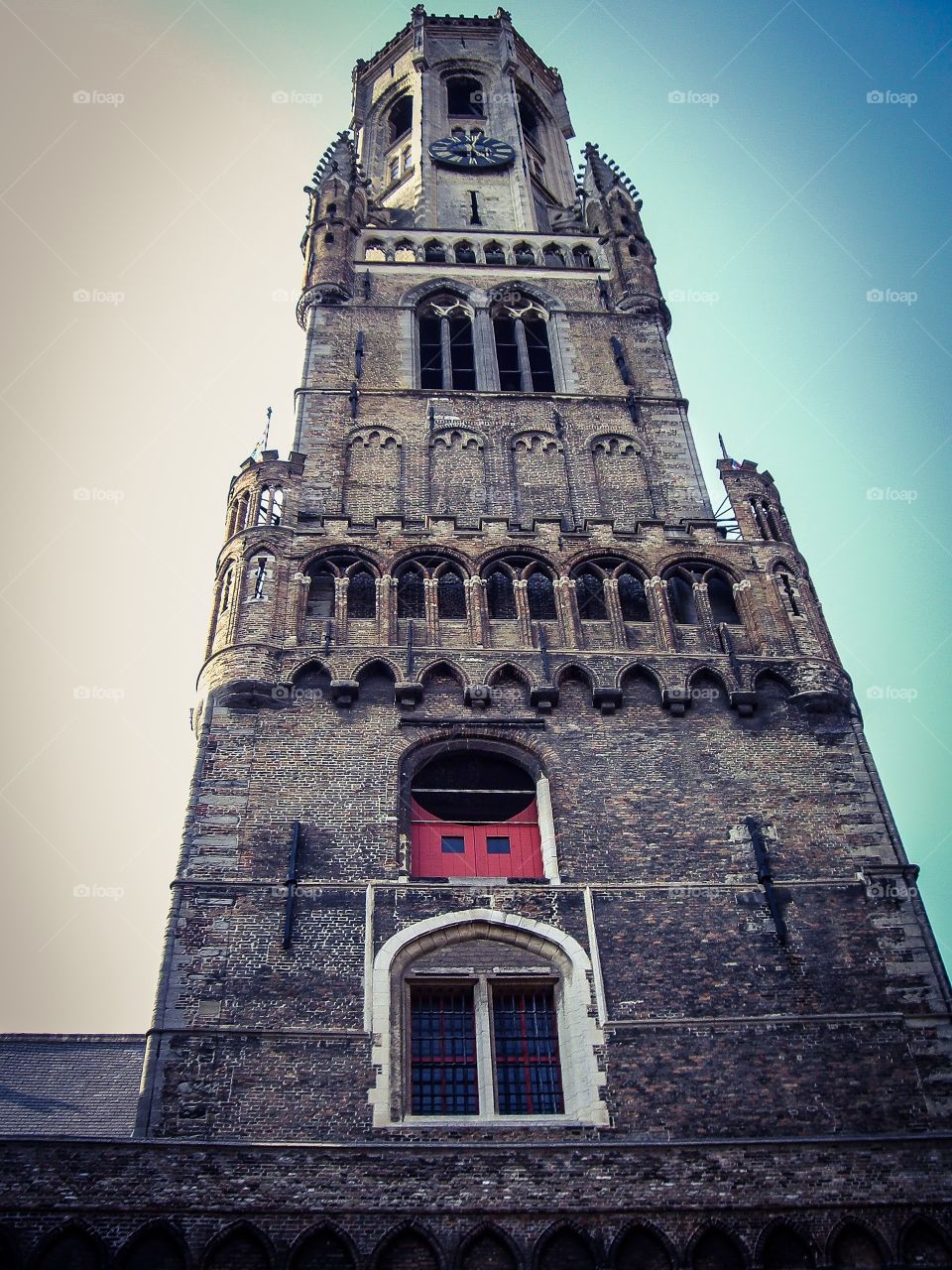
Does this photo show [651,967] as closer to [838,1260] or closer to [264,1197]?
[838,1260]

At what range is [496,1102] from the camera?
47.3ft

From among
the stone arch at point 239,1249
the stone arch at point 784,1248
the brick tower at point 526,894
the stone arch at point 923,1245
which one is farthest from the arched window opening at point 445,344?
the stone arch at point 923,1245

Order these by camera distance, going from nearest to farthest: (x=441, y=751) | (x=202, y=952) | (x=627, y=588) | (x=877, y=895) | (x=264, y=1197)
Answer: (x=264, y=1197)
(x=202, y=952)
(x=877, y=895)
(x=441, y=751)
(x=627, y=588)

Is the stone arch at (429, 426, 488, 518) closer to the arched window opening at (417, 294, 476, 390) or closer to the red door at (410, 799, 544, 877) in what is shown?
the arched window opening at (417, 294, 476, 390)

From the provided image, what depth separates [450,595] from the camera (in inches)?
817

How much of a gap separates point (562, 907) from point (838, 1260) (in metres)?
5.32

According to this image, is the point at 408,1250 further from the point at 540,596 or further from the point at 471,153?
the point at 471,153

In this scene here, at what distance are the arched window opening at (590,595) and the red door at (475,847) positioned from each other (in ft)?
14.5

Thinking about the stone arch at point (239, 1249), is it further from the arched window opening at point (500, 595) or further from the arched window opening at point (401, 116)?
the arched window opening at point (401, 116)

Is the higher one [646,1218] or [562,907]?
[562,907]

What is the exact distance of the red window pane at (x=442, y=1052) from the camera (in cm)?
1440

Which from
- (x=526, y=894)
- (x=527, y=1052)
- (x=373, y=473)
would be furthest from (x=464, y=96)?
(x=527, y=1052)

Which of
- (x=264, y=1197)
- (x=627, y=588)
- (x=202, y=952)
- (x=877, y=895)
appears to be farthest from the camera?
(x=627, y=588)

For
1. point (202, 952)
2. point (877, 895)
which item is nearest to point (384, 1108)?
point (202, 952)
